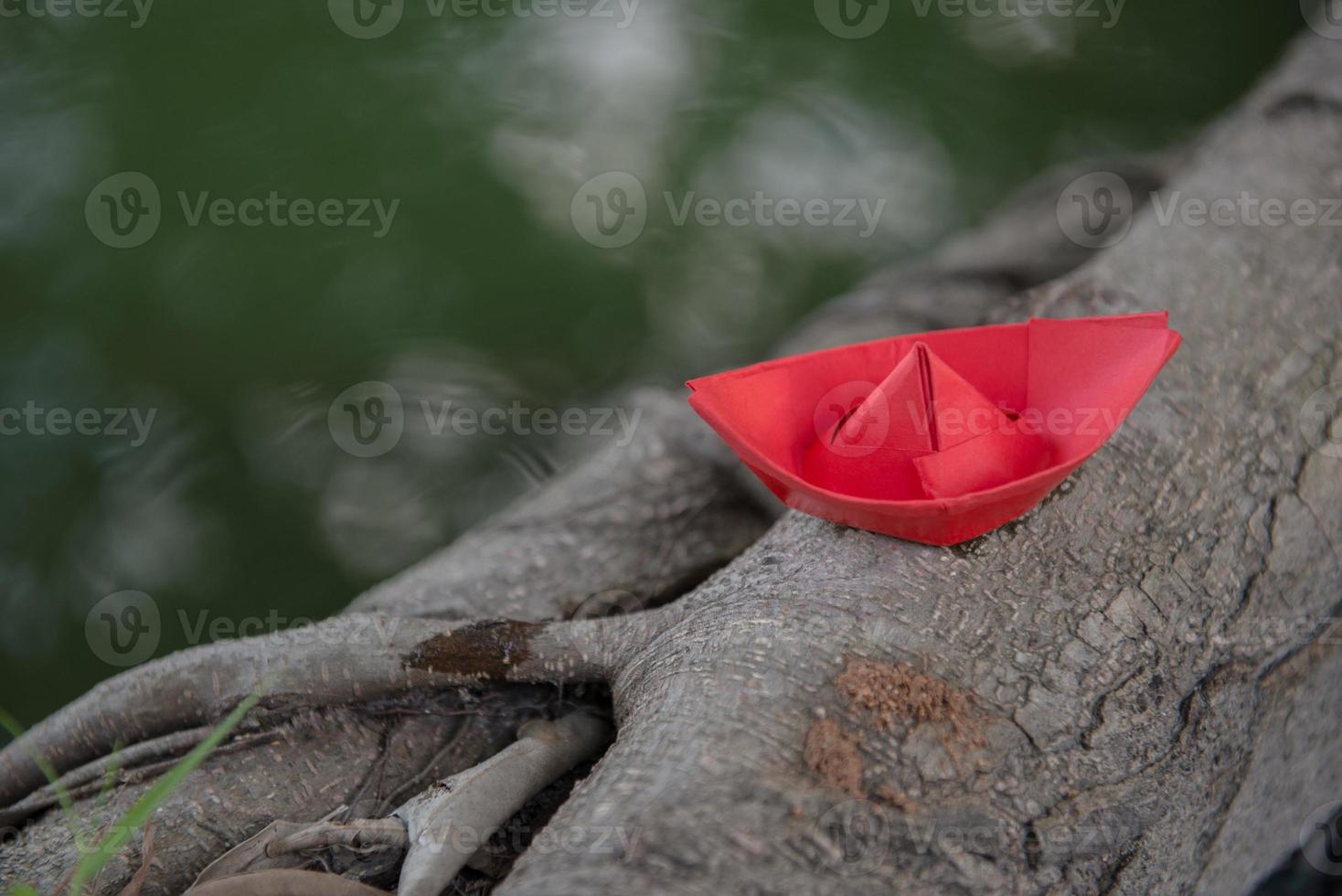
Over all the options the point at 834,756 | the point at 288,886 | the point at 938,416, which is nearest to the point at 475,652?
the point at 288,886

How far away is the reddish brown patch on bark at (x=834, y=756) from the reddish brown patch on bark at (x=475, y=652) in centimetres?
35

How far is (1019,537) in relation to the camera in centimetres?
92

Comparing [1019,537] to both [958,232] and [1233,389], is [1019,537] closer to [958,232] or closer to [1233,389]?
[1233,389]

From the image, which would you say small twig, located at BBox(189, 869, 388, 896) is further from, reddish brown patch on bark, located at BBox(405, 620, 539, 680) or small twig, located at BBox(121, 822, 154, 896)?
reddish brown patch on bark, located at BBox(405, 620, 539, 680)

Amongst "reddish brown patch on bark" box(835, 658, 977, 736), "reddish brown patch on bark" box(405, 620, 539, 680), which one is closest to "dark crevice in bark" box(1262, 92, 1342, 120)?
"reddish brown patch on bark" box(835, 658, 977, 736)

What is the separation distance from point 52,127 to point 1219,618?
7.60 feet

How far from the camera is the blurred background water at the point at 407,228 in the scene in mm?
1811

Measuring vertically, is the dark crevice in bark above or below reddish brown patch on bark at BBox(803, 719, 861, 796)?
above

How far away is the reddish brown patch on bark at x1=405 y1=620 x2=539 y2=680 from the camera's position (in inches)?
38.6

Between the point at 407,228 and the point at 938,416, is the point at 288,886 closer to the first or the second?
the point at 938,416

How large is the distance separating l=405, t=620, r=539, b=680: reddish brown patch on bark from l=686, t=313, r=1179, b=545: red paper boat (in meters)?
0.32

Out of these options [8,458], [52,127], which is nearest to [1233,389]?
[8,458]

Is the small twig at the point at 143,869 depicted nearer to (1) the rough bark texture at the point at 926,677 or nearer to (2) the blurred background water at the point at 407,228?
(1) the rough bark texture at the point at 926,677

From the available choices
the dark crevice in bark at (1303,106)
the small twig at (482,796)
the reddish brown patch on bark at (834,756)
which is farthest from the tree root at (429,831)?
the dark crevice in bark at (1303,106)
